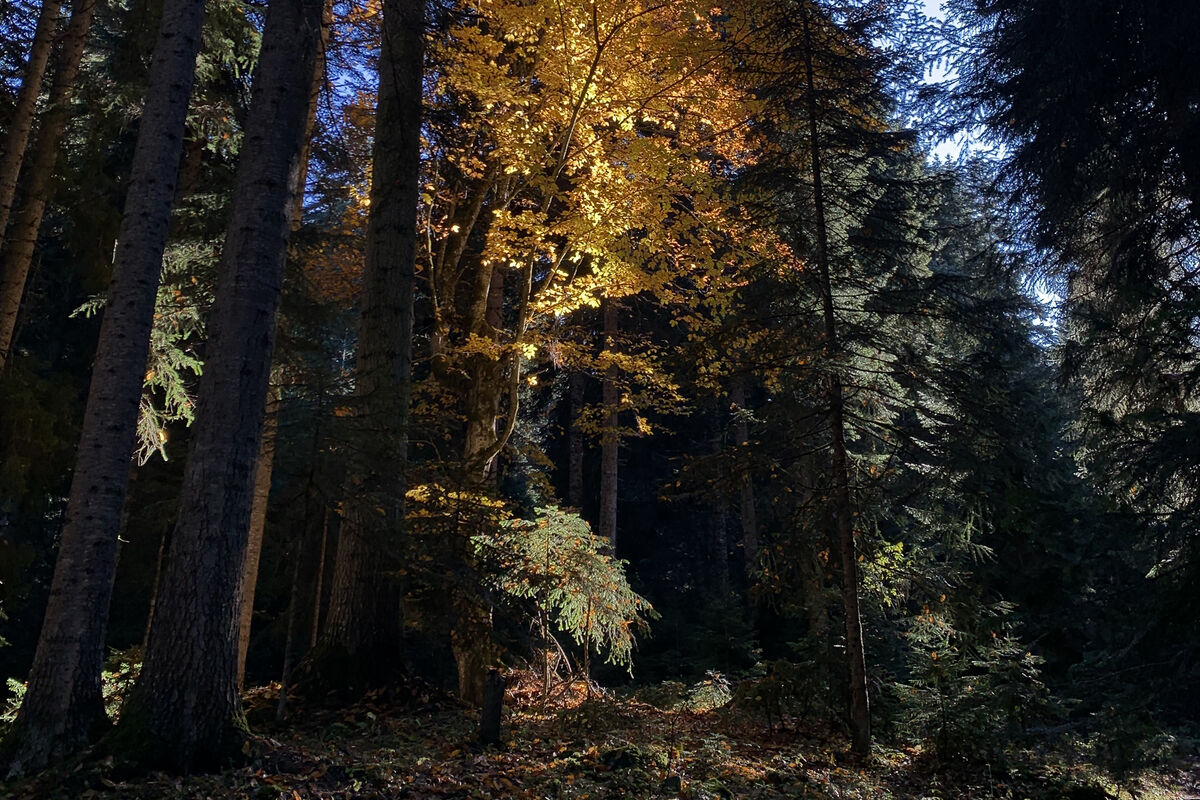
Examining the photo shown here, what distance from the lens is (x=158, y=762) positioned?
14.8 ft

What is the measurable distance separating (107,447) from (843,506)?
22.6 ft

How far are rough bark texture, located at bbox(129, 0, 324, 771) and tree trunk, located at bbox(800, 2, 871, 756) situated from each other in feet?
18.3

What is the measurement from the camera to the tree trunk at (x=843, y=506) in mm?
7621

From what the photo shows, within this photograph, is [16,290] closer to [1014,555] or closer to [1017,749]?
[1017,749]

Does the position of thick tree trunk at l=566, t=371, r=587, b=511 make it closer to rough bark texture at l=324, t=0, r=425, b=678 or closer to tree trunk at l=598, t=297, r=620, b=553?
tree trunk at l=598, t=297, r=620, b=553

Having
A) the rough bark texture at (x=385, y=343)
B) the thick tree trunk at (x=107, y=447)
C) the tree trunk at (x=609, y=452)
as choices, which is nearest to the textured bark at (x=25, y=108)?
the thick tree trunk at (x=107, y=447)

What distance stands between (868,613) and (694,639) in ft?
28.1

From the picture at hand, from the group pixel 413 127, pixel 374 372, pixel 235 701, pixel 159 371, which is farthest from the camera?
pixel 159 371

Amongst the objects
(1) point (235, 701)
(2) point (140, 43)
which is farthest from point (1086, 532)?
(2) point (140, 43)

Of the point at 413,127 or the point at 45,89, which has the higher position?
the point at 45,89

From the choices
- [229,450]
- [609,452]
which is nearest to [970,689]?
A: [229,450]

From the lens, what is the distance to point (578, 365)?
13320 millimetres

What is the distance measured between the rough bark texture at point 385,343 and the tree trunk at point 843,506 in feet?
15.1

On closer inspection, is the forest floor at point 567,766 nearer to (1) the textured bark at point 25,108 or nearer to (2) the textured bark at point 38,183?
(2) the textured bark at point 38,183
